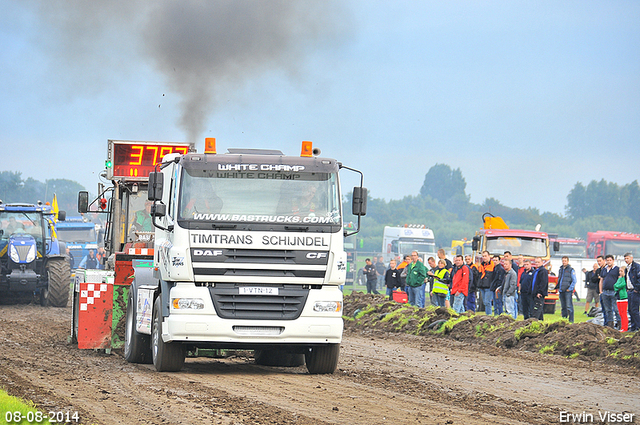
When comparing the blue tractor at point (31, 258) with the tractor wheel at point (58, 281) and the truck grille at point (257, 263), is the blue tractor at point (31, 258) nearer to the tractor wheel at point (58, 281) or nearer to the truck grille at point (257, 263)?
the tractor wheel at point (58, 281)

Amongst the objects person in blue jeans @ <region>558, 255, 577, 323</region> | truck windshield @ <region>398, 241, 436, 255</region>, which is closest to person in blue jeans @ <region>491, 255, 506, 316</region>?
person in blue jeans @ <region>558, 255, 577, 323</region>

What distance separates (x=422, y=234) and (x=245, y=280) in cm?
4322

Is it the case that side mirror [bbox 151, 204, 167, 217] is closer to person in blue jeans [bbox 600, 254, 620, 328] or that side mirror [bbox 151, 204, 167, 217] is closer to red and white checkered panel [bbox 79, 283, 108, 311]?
red and white checkered panel [bbox 79, 283, 108, 311]

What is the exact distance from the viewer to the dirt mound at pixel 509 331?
14.2 m

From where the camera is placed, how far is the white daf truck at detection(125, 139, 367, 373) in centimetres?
1062

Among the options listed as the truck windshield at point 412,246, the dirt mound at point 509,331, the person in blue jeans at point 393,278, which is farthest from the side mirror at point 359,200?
the truck windshield at point 412,246

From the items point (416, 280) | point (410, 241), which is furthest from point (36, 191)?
point (416, 280)

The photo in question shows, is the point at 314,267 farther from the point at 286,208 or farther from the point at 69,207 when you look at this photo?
the point at 69,207

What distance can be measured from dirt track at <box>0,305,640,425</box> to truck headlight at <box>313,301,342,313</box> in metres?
0.90

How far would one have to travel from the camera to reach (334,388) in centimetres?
1021

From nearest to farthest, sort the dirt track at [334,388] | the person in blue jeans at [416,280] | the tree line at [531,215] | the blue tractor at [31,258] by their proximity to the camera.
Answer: the dirt track at [334,388] < the person in blue jeans at [416,280] < the blue tractor at [31,258] < the tree line at [531,215]

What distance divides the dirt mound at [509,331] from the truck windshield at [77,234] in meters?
30.5

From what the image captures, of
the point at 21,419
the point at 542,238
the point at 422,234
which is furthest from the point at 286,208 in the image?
the point at 422,234

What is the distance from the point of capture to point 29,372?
36.1ft
